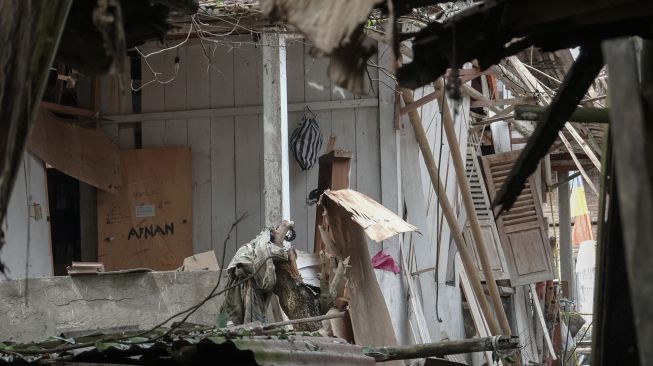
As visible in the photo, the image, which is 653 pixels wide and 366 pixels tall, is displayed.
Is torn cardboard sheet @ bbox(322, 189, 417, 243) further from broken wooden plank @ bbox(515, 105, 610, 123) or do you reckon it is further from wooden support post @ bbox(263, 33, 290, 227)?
broken wooden plank @ bbox(515, 105, 610, 123)

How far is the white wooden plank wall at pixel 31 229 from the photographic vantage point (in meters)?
12.1

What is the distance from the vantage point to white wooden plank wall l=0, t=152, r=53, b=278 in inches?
475

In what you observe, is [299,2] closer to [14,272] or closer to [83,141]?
[14,272]

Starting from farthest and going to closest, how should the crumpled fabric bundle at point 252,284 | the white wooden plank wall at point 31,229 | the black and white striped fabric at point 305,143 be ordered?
the black and white striped fabric at point 305,143, the white wooden plank wall at point 31,229, the crumpled fabric bundle at point 252,284

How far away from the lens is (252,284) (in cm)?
908

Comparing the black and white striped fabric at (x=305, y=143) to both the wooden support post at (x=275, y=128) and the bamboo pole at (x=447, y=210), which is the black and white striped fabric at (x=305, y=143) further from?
the bamboo pole at (x=447, y=210)

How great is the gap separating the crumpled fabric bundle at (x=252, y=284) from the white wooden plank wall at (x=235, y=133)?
12.5 ft

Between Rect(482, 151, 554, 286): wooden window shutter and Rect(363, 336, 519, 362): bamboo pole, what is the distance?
9630 mm

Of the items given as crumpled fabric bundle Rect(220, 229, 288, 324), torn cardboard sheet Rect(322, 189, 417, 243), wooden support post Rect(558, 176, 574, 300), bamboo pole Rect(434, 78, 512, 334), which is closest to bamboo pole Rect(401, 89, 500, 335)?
bamboo pole Rect(434, 78, 512, 334)

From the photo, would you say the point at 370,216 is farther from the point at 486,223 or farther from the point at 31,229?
the point at 486,223

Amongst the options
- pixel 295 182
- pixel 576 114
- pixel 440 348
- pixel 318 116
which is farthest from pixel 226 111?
pixel 576 114

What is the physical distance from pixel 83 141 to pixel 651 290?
11.3 metres

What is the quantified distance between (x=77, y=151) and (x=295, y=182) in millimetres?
2701

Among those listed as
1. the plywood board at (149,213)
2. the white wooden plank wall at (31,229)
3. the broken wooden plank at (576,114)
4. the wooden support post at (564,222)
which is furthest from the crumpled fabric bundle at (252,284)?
the wooden support post at (564,222)
